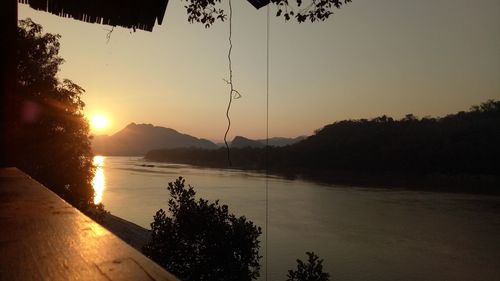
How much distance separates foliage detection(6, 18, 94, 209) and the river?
38.0ft

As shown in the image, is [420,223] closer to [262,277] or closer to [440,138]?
[262,277]

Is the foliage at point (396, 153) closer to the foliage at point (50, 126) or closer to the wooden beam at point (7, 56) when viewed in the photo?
the foliage at point (50, 126)

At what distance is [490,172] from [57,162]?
75.4 meters

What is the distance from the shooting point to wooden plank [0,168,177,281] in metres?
0.89

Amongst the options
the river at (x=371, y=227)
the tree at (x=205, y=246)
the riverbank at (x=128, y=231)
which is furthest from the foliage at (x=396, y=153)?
the tree at (x=205, y=246)

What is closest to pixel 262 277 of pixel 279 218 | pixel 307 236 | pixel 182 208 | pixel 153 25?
pixel 307 236

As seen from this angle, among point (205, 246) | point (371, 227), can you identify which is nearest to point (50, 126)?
point (205, 246)

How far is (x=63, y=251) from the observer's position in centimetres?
105

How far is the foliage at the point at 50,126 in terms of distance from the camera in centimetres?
1291

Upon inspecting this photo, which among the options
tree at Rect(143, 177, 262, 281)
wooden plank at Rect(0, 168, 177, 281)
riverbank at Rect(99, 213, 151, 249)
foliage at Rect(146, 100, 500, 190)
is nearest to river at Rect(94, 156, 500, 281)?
riverbank at Rect(99, 213, 151, 249)

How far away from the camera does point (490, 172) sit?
67812 millimetres

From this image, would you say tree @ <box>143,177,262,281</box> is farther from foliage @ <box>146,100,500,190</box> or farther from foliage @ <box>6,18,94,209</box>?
foliage @ <box>146,100,500,190</box>

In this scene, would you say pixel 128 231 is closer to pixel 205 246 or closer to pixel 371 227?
pixel 205 246

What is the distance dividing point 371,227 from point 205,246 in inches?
997
